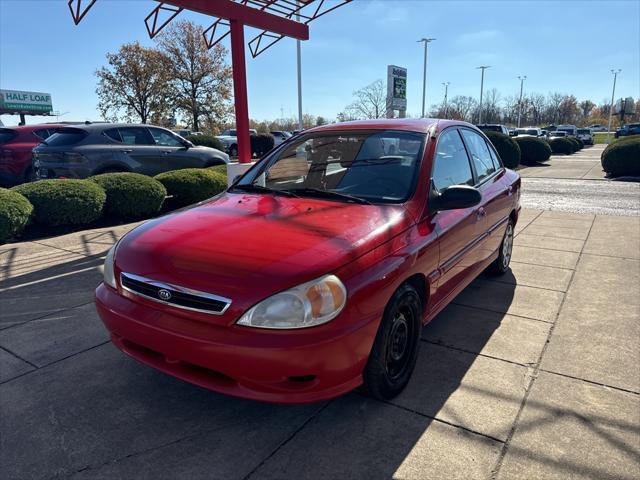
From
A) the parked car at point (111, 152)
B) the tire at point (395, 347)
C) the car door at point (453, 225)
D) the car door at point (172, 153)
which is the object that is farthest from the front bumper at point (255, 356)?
the car door at point (172, 153)

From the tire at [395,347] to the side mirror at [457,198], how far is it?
0.65 m

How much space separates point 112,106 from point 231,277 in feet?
121

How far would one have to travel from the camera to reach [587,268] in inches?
210

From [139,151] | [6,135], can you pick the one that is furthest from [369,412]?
[6,135]

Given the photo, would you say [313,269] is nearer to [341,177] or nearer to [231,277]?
[231,277]

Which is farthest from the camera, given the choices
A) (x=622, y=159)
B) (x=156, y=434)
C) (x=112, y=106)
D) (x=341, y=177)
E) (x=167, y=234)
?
(x=112, y=106)

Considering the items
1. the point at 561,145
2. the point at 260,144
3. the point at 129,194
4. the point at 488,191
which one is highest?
the point at 488,191

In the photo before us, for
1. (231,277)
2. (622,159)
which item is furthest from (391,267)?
(622,159)

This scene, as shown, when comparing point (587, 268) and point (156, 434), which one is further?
point (587, 268)

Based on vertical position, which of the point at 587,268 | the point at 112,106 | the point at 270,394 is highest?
the point at 112,106

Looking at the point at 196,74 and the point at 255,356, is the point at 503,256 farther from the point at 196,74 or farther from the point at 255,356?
the point at 196,74

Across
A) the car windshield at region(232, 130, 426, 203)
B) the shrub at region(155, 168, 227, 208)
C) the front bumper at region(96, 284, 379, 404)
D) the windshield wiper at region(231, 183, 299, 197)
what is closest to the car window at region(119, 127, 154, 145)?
the shrub at region(155, 168, 227, 208)

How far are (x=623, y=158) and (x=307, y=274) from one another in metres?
16.6

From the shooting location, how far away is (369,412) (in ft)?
8.55
